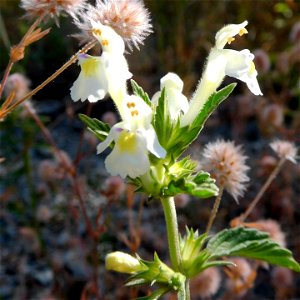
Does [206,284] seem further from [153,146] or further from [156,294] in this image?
[153,146]

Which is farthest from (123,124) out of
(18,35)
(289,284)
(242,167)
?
(18,35)

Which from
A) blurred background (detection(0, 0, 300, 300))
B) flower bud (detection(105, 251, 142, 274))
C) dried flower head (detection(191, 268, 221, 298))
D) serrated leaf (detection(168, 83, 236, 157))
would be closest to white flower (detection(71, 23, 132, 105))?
serrated leaf (detection(168, 83, 236, 157))

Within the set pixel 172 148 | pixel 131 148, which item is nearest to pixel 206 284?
pixel 172 148

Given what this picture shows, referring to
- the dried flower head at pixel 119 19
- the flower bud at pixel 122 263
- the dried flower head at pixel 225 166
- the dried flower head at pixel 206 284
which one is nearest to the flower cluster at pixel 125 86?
the dried flower head at pixel 119 19

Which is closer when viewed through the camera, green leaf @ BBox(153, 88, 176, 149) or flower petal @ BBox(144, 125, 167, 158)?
flower petal @ BBox(144, 125, 167, 158)

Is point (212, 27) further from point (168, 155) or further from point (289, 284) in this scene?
point (168, 155)

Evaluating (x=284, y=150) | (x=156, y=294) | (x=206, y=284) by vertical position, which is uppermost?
(x=156, y=294)

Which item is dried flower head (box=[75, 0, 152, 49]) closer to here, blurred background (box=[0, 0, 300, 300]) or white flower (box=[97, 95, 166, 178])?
white flower (box=[97, 95, 166, 178])
